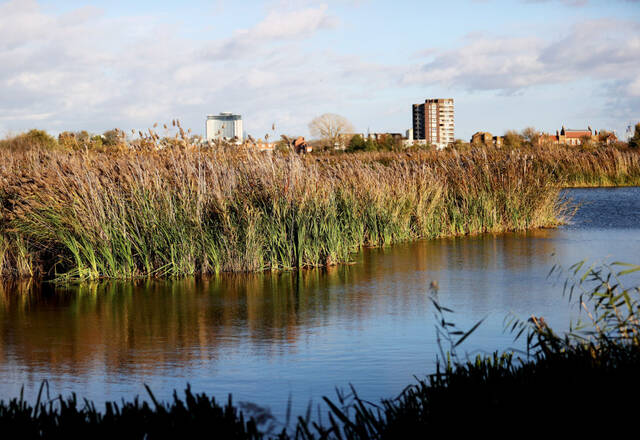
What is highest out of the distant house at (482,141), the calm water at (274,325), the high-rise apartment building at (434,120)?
the high-rise apartment building at (434,120)

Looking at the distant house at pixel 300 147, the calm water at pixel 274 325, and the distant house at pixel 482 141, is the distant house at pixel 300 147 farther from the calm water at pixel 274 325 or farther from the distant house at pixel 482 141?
the distant house at pixel 482 141

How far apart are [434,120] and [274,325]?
15012 centimetres

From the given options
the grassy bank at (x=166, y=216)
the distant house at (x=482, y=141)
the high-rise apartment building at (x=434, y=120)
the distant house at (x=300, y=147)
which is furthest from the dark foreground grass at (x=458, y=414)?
the high-rise apartment building at (x=434, y=120)

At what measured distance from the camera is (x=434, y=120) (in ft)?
502

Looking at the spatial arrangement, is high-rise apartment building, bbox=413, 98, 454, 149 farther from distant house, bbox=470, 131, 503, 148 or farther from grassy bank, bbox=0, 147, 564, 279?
grassy bank, bbox=0, 147, 564, 279

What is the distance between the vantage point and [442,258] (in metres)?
10.5

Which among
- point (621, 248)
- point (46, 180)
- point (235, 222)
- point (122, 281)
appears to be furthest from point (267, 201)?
point (621, 248)

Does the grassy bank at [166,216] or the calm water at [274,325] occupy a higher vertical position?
the grassy bank at [166,216]

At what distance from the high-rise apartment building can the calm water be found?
453 feet

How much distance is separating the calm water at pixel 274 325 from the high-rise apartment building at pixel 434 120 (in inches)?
5436

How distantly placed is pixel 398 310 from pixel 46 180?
5309mm

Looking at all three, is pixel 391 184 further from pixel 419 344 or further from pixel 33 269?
pixel 419 344

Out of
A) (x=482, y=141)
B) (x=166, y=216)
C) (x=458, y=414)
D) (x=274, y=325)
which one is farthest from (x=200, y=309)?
(x=482, y=141)

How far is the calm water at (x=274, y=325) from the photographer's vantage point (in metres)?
4.85
